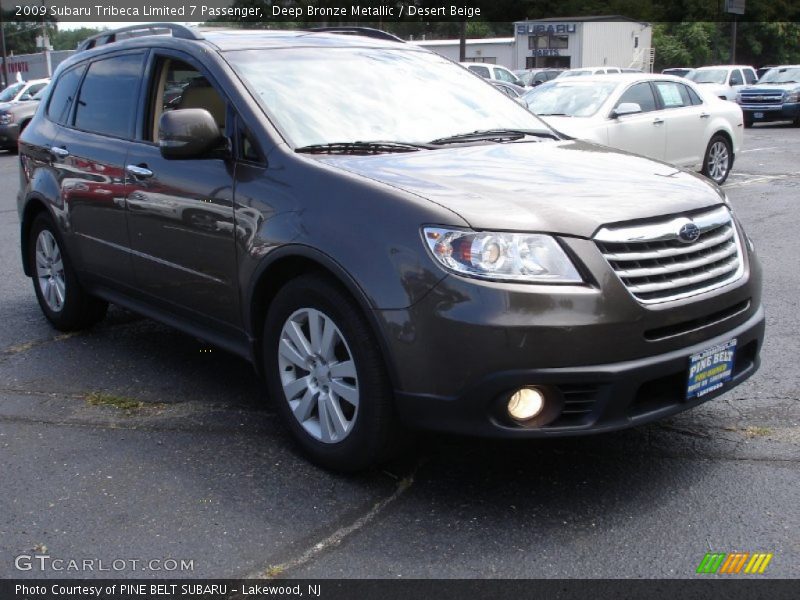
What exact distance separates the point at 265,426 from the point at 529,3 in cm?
8608

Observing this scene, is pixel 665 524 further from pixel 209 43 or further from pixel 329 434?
pixel 209 43

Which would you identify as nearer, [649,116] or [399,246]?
[399,246]

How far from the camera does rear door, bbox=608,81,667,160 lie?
11582 millimetres

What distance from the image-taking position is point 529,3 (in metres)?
85.2

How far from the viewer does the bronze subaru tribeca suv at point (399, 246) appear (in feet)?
10.7

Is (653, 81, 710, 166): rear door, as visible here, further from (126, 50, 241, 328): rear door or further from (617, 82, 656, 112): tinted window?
(126, 50, 241, 328): rear door

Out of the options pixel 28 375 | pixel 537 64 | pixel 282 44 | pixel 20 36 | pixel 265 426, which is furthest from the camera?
pixel 20 36

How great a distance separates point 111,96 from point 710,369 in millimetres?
3600

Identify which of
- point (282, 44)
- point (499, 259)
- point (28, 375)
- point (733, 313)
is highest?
point (282, 44)

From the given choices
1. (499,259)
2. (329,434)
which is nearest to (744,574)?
(499,259)

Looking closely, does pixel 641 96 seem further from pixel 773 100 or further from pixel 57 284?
pixel 773 100

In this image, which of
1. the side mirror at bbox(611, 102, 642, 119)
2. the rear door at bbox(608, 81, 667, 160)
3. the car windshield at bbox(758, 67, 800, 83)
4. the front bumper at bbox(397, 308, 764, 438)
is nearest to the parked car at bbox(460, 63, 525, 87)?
the car windshield at bbox(758, 67, 800, 83)

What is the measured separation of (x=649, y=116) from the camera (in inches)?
480

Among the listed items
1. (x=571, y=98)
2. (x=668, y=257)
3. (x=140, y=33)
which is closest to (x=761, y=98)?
(x=571, y=98)
